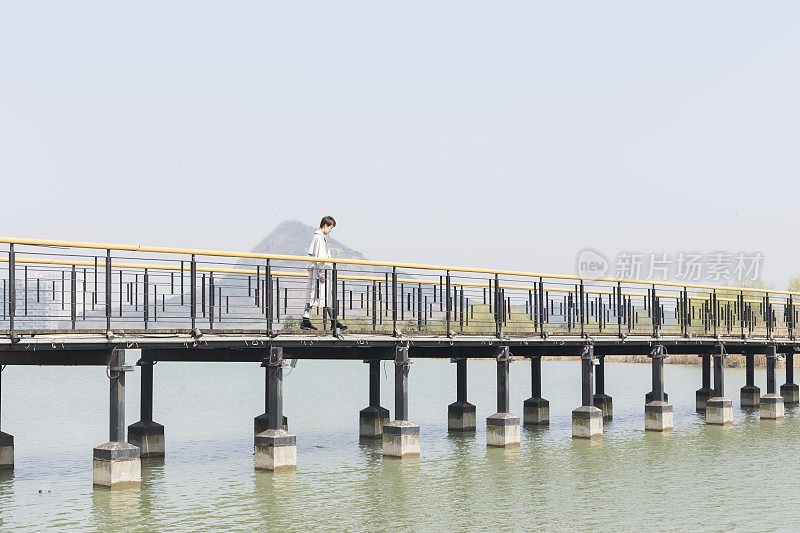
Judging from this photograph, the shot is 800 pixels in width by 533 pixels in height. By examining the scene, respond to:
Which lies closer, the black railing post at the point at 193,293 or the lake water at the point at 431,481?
the lake water at the point at 431,481

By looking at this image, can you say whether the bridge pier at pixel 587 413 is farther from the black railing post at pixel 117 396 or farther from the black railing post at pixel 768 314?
the black railing post at pixel 117 396

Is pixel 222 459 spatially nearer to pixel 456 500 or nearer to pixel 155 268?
pixel 155 268

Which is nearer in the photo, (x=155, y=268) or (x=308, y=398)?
(x=155, y=268)

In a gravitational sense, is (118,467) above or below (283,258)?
below

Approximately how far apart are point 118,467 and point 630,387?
4813 centimetres

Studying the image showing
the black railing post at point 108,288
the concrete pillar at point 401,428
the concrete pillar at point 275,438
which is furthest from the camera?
the concrete pillar at point 401,428

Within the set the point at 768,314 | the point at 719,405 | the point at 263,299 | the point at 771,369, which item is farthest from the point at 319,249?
the point at 771,369

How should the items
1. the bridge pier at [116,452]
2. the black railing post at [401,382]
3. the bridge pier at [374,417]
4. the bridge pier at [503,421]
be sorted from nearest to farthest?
the bridge pier at [116,452] → the black railing post at [401,382] → the bridge pier at [503,421] → the bridge pier at [374,417]

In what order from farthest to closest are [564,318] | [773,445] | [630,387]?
1. [630,387]
2. [564,318]
3. [773,445]

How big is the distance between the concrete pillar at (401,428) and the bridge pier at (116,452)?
6427 mm

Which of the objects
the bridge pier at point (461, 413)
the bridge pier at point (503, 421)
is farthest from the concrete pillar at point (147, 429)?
the bridge pier at point (461, 413)

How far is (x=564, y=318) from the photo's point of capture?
31672 millimetres

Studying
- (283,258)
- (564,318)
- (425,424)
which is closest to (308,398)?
(425,424)

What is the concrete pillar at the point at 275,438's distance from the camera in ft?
72.4
